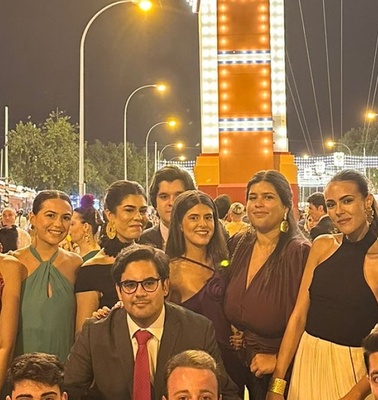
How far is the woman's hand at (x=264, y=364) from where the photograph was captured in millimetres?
4518

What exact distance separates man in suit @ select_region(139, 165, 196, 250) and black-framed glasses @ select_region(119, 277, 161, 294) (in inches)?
74.9

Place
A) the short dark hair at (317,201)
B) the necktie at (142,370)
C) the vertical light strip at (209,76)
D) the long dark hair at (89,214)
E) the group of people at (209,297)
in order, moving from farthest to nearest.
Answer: the vertical light strip at (209,76)
the short dark hair at (317,201)
the long dark hair at (89,214)
the group of people at (209,297)
the necktie at (142,370)

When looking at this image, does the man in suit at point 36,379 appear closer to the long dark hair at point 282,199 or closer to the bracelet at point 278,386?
the bracelet at point 278,386

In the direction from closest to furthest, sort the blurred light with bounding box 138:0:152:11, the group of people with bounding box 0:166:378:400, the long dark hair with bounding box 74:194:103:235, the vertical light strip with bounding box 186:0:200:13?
the group of people with bounding box 0:166:378:400 → the long dark hair with bounding box 74:194:103:235 → the blurred light with bounding box 138:0:152:11 → the vertical light strip with bounding box 186:0:200:13

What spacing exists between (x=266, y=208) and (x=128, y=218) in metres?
0.97

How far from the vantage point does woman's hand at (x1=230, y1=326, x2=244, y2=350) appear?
4.66m

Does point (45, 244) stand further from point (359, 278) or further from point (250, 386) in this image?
point (359, 278)

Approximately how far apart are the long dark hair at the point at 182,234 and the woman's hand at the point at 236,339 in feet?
1.57

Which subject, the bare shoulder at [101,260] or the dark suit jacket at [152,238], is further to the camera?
the dark suit jacket at [152,238]

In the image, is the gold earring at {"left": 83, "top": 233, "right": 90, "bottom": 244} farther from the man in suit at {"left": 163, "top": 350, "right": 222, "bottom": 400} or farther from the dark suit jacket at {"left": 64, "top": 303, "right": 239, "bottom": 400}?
the man in suit at {"left": 163, "top": 350, "right": 222, "bottom": 400}

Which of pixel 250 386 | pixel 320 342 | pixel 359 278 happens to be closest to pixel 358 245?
pixel 359 278

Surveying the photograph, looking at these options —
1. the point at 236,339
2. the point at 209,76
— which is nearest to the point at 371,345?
the point at 236,339

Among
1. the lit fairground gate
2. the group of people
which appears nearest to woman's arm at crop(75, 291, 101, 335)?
the group of people

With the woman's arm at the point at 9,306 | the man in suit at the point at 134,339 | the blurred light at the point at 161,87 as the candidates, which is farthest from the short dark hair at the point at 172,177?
the blurred light at the point at 161,87
